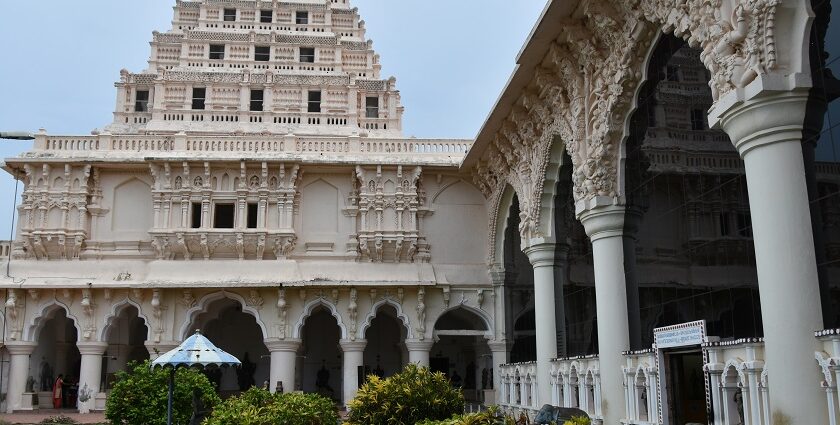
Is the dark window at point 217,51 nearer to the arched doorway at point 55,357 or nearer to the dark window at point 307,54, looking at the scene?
the dark window at point 307,54

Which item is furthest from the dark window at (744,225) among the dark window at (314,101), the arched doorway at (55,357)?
the dark window at (314,101)

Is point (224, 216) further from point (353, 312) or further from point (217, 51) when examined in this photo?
point (217, 51)

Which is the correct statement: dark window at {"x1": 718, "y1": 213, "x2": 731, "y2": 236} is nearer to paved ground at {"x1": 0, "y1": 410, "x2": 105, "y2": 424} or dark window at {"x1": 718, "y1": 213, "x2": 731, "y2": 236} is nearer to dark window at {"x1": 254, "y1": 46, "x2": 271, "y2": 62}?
paved ground at {"x1": 0, "y1": 410, "x2": 105, "y2": 424}

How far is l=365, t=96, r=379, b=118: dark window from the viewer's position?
106 feet

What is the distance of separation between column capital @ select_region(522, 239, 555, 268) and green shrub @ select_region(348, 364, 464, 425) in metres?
4.71

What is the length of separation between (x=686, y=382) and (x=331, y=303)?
1238cm

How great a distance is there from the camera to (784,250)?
7641 mm

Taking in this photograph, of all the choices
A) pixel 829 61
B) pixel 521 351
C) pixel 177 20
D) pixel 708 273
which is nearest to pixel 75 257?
pixel 521 351

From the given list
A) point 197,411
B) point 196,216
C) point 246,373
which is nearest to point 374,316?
point 196,216

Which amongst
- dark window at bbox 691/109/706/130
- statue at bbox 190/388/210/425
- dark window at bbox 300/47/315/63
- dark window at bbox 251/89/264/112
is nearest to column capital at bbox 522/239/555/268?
dark window at bbox 691/109/706/130

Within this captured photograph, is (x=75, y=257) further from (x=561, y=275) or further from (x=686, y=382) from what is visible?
(x=686, y=382)

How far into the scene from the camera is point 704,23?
8.95m

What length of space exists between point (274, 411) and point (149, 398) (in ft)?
13.7

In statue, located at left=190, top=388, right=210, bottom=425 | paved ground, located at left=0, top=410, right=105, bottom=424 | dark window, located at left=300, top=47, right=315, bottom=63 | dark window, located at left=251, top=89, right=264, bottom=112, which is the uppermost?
dark window, located at left=300, top=47, right=315, bottom=63
